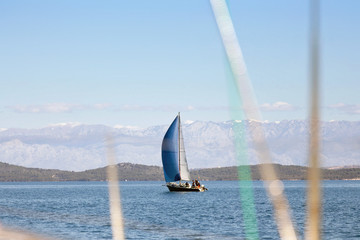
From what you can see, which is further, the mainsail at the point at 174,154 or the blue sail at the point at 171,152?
the mainsail at the point at 174,154

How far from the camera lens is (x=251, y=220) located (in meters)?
72.9

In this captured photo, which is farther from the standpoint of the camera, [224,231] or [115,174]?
[224,231]

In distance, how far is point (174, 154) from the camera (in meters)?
130

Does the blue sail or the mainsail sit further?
the mainsail

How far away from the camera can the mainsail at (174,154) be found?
427 feet

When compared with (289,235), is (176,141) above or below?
above

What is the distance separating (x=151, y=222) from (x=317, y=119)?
6849cm

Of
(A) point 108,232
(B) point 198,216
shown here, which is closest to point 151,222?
(B) point 198,216

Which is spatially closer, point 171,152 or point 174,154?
point 171,152

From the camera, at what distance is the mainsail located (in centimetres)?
13012

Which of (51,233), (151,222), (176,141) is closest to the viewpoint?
(51,233)

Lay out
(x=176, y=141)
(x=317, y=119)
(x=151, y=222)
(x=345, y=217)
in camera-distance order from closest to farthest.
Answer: (x=317, y=119)
(x=151, y=222)
(x=345, y=217)
(x=176, y=141)

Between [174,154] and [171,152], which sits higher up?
[171,152]

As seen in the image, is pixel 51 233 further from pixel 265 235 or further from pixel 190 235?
pixel 265 235
